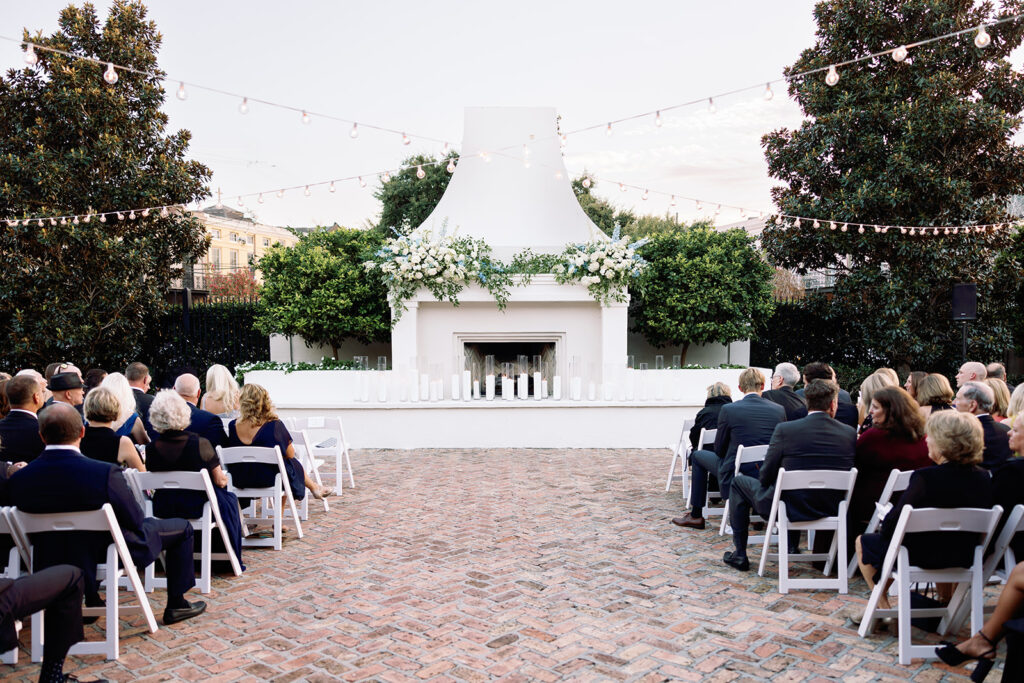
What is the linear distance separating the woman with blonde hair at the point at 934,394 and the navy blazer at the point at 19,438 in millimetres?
5952

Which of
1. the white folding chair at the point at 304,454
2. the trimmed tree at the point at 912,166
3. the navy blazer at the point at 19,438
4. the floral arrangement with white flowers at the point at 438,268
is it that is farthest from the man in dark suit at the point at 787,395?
the trimmed tree at the point at 912,166

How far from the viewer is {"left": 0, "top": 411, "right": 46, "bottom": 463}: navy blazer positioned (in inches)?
169

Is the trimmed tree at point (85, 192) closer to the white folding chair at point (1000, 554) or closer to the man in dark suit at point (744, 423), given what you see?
the man in dark suit at point (744, 423)

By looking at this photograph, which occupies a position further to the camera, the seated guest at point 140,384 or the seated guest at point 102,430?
the seated guest at point 140,384

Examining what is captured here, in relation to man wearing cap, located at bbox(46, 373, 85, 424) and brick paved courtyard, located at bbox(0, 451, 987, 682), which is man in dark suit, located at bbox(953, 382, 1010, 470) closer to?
brick paved courtyard, located at bbox(0, 451, 987, 682)

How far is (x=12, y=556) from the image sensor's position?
3.55 m

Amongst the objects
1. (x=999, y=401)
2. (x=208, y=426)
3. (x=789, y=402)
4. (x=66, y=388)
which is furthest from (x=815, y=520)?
(x=66, y=388)

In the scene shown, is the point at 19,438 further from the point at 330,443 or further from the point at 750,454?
the point at 750,454

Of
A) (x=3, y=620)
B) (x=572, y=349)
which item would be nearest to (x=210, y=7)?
(x=572, y=349)

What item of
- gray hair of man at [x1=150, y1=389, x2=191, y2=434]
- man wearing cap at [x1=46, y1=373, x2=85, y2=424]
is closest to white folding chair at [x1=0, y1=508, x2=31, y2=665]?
gray hair of man at [x1=150, y1=389, x2=191, y2=434]

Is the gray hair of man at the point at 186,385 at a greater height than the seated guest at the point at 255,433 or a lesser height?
greater

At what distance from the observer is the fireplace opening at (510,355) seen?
11.8 meters

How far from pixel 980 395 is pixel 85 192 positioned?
1298cm

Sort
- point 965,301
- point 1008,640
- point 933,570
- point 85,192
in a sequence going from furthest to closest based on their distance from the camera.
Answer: point 85,192 < point 965,301 < point 933,570 < point 1008,640
